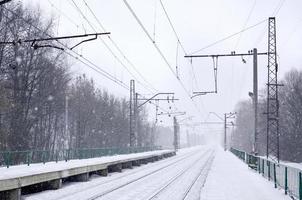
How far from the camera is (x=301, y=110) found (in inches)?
2547

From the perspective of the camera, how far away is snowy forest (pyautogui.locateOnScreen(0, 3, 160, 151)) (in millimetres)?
40344

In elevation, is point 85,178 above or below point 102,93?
below

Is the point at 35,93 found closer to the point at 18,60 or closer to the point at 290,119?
the point at 18,60

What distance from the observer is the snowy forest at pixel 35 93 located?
40344 millimetres

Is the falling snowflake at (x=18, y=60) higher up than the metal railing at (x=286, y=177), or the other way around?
the falling snowflake at (x=18, y=60)

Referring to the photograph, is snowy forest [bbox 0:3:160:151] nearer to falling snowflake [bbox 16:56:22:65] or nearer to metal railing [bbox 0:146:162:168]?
falling snowflake [bbox 16:56:22:65]

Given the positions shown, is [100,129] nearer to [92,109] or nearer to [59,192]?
[92,109]

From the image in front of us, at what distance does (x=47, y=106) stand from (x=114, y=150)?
11836 millimetres

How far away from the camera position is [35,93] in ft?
162

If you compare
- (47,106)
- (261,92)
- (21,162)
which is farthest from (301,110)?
(21,162)

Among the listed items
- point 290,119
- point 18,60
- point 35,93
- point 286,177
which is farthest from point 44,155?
point 290,119

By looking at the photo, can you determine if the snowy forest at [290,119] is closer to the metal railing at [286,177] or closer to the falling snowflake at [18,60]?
the falling snowflake at [18,60]

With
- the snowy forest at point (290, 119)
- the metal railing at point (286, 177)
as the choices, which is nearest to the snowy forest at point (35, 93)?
the metal railing at point (286, 177)

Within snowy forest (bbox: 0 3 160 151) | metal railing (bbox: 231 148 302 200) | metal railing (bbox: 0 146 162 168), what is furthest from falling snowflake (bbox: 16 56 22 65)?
metal railing (bbox: 231 148 302 200)
